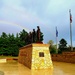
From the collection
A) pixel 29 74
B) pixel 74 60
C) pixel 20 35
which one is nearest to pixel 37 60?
pixel 29 74

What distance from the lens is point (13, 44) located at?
37.3 meters

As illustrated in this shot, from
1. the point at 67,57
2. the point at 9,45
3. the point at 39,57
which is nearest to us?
the point at 39,57

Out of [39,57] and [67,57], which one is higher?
[39,57]

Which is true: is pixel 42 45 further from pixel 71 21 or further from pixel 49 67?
pixel 71 21

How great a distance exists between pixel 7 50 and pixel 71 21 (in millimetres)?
17992

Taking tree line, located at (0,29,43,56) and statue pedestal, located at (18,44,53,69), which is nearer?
statue pedestal, located at (18,44,53,69)

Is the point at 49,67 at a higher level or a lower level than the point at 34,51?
lower

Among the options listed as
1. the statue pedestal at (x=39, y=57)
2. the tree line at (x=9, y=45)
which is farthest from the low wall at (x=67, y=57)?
the tree line at (x=9, y=45)

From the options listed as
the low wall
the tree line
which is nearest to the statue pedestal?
the low wall

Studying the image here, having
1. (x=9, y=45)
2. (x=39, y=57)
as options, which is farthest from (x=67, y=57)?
(x=9, y=45)

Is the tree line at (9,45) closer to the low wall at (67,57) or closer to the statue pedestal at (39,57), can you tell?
the low wall at (67,57)

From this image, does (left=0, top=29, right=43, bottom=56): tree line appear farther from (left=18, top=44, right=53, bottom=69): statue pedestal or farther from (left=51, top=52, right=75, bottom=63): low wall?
(left=18, top=44, right=53, bottom=69): statue pedestal

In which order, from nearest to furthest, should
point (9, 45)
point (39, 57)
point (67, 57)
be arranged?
point (39, 57) → point (67, 57) → point (9, 45)

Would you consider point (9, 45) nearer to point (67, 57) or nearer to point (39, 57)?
point (67, 57)
